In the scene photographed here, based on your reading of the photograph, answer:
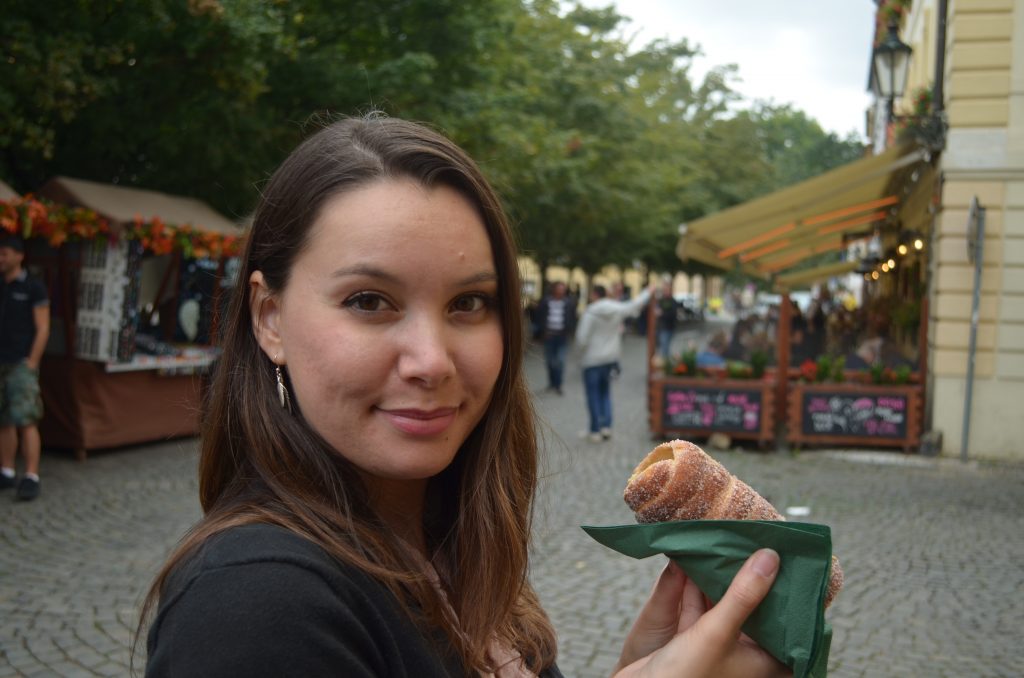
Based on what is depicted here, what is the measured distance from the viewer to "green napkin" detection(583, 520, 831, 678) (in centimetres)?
128

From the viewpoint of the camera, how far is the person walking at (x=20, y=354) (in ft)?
24.6

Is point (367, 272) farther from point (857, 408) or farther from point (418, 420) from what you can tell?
point (857, 408)

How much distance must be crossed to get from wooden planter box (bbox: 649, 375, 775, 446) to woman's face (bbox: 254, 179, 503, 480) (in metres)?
10.6

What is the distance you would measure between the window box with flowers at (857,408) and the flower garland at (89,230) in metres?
7.06

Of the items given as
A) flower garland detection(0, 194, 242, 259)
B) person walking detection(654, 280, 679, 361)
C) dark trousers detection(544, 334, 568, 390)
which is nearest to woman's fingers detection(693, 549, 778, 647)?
flower garland detection(0, 194, 242, 259)

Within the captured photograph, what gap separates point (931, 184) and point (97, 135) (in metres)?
10.4

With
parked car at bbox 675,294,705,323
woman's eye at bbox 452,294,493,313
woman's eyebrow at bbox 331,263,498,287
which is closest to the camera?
woman's eyebrow at bbox 331,263,498,287

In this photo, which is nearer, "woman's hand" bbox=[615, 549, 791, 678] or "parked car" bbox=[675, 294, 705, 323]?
"woman's hand" bbox=[615, 549, 791, 678]

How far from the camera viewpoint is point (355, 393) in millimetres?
1275

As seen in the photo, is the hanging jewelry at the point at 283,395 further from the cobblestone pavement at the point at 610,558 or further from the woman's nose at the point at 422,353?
the cobblestone pavement at the point at 610,558

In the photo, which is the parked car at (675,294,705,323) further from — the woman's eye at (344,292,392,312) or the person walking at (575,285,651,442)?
the woman's eye at (344,292,392,312)

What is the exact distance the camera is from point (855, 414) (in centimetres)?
1130

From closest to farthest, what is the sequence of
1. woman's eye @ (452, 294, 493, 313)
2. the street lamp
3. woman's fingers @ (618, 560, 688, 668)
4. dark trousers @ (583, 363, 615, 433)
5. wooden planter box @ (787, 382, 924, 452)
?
woman's eye @ (452, 294, 493, 313), woman's fingers @ (618, 560, 688, 668), wooden planter box @ (787, 382, 924, 452), the street lamp, dark trousers @ (583, 363, 615, 433)

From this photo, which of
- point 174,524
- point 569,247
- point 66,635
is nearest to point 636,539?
point 66,635
